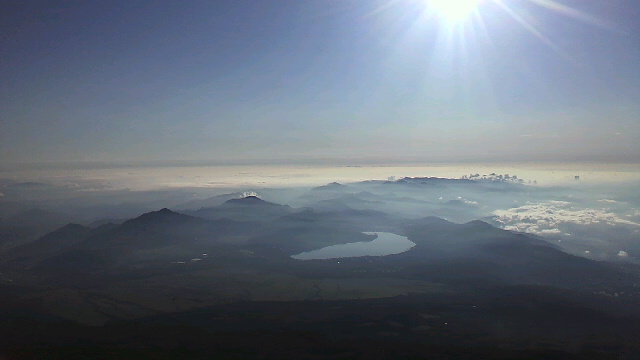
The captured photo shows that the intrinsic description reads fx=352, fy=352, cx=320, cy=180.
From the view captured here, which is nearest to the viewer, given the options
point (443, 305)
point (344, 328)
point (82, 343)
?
point (82, 343)

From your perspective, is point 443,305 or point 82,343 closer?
point 82,343

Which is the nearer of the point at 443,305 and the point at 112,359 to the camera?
the point at 112,359

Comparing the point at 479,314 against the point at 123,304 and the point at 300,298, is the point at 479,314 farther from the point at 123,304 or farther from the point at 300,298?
the point at 123,304

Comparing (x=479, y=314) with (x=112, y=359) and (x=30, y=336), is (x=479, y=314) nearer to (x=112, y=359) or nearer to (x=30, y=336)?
(x=112, y=359)

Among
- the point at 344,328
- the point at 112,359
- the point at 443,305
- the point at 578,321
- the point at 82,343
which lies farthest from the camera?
the point at 443,305

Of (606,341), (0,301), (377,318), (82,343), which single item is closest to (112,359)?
(82,343)

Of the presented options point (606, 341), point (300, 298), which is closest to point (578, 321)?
point (606, 341)

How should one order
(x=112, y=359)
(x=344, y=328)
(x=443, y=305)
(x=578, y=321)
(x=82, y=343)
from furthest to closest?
1. (x=443, y=305)
2. (x=578, y=321)
3. (x=344, y=328)
4. (x=82, y=343)
5. (x=112, y=359)

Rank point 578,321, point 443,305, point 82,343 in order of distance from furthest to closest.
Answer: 1. point 443,305
2. point 578,321
3. point 82,343

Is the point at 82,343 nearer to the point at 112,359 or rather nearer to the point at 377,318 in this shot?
the point at 112,359
